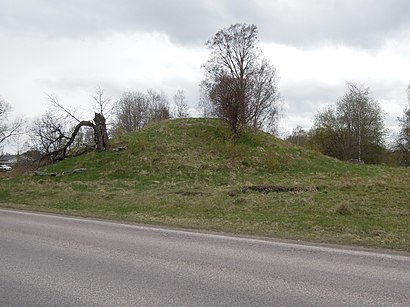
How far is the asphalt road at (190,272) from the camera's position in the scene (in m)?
4.92

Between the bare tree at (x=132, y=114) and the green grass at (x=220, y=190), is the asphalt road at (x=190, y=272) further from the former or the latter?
the bare tree at (x=132, y=114)

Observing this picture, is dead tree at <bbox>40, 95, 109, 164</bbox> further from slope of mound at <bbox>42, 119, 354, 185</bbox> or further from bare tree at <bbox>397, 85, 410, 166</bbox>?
bare tree at <bbox>397, 85, 410, 166</bbox>

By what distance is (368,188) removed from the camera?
51.1 feet

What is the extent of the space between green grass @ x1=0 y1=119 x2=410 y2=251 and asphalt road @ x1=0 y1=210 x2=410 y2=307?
1.59m

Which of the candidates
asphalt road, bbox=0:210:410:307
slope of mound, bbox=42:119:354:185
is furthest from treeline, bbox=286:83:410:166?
asphalt road, bbox=0:210:410:307

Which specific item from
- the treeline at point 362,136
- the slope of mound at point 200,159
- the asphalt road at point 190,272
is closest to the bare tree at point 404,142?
the treeline at point 362,136

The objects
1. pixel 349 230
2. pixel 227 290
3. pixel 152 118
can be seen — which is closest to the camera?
pixel 227 290


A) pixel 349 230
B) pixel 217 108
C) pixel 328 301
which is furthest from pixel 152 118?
pixel 328 301

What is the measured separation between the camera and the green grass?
34.2 ft

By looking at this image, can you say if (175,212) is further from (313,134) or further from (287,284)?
(313,134)

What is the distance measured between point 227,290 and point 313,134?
5709 centimetres

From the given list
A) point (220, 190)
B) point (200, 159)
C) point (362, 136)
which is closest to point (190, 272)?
point (220, 190)

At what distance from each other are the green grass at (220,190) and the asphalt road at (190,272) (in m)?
1.59

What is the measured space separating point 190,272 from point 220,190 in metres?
11.4
